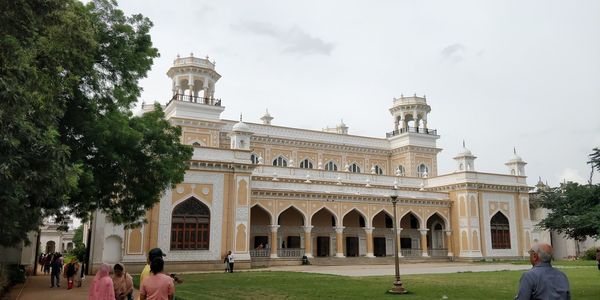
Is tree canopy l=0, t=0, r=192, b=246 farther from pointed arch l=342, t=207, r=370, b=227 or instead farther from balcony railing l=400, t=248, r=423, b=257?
balcony railing l=400, t=248, r=423, b=257

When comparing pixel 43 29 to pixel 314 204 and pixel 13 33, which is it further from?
pixel 314 204

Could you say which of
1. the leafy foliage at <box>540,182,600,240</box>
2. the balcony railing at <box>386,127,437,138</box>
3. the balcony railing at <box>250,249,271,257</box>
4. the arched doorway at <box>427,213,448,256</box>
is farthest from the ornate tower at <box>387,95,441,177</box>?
the leafy foliage at <box>540,182,600,240</box>

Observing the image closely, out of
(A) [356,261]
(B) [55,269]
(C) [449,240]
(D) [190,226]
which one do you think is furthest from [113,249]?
(C) [449,240]

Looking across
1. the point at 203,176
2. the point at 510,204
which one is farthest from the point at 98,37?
the point at 510,204

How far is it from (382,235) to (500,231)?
9.02 metres

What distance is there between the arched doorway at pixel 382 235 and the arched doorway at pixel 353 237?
1.26 metres

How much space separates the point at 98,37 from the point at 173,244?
46.0ft

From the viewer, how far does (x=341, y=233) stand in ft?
108

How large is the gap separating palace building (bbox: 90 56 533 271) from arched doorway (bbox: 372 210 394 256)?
7 cm

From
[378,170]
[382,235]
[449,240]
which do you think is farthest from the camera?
[378,170]

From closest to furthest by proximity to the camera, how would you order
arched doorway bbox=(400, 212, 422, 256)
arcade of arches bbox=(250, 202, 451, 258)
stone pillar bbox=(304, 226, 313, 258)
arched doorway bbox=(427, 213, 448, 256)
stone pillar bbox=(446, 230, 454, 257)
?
stone pillar bbox=(304, 226, 313, 258) → arcade of arches bbox=(250, 202, 451, 258) → stone pillar bbox=(446, 230, 454, 257) → arched doorway bbox=(400, 212, 422, 256) → arched doorway bbox=(427, 213, 448, 256)

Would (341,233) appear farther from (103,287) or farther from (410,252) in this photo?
(103,287)

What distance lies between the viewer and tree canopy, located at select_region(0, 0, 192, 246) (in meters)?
8.44

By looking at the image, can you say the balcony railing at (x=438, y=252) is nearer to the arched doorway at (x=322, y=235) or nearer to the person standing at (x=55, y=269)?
the arched doorway at (x=322, y=235)
